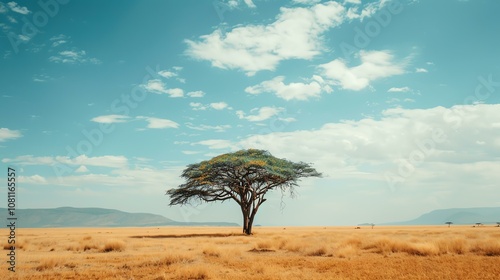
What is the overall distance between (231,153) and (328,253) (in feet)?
92.9

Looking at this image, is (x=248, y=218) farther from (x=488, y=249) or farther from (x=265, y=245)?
(x=488, y=249)

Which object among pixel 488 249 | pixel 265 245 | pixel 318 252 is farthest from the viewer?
pixel 265 245

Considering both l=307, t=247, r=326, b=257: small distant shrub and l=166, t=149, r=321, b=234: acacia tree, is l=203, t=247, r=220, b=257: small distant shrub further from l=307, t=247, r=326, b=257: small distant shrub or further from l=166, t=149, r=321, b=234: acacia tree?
l=166, t=149, r=321, b=234: acacia tree

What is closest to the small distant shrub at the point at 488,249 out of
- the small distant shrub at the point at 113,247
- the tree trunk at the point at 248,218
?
the small distant shrub at the point at 113,247

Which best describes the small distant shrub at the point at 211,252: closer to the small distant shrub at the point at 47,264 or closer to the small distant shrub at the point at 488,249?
the small distant shrub at the point at 47,264

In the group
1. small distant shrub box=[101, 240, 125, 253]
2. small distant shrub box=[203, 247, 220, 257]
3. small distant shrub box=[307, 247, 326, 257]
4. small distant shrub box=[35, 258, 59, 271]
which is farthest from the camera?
small distant shrub box=[101, 240, 125, 253]

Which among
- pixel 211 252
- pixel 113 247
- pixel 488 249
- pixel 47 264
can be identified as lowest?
pixel 113 247

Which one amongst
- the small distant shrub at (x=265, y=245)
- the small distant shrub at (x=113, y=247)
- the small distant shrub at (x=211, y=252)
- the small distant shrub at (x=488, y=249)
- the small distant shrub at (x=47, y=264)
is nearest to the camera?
the small distant shrub at (x=47, y=264)

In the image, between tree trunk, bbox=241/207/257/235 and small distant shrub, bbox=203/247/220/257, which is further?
tree trunk, bbox=241/207/257/235

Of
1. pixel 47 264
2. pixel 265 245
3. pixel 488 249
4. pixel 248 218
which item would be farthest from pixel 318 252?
pixel 248 218

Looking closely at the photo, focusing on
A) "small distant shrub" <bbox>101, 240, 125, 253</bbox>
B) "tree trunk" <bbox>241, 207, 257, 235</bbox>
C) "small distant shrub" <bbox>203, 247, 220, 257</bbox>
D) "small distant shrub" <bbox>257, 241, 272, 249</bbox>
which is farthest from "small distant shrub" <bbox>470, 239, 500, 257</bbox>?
"tree trunk" <bbox>241, 207, 257, 235</bbox>

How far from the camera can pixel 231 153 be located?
46.1m

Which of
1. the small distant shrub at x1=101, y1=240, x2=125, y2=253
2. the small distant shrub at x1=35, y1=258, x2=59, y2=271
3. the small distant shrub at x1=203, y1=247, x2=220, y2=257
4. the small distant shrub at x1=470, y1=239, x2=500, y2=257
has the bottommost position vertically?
the small distant shrub at x1=101, y1=240, x2=125, y2=253

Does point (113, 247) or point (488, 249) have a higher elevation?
point (488, 249)
